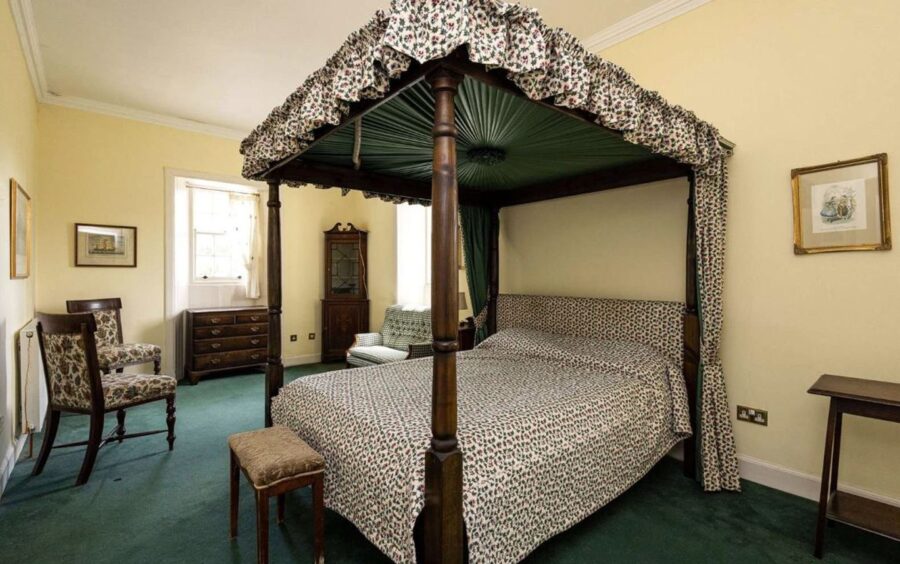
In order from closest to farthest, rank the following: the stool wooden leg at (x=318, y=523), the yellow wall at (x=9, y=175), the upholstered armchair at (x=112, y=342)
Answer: the stool wooden leg at (x=318, y=523), the yellow wall at (x=9, y=175), the upholstered armchair at (x=112, y=342)

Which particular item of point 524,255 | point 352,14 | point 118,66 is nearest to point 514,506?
point 524,255

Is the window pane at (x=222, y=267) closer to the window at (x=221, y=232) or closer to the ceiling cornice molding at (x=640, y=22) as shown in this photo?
the window at (x=221, y=232)

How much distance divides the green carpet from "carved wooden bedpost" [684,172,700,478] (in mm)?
173

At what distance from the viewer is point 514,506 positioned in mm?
1659

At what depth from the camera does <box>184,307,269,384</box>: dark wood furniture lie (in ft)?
16.1

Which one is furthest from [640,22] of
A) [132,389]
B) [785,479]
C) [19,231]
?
[19,231]

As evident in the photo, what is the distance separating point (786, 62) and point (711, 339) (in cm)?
169

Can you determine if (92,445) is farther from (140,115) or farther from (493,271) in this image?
(140,115)

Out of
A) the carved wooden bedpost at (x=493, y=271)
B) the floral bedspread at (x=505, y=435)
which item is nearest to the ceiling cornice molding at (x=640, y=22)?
the carved wooden bedpost at (x=493, y=271)

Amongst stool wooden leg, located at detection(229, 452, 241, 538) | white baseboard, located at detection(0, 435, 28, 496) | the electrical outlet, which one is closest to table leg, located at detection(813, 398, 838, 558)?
the electrical outlet

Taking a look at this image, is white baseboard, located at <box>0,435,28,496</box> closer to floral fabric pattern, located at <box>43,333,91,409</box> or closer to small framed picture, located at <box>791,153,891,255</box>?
floral fabric pattern, located at <box>43,333,91,409</box>

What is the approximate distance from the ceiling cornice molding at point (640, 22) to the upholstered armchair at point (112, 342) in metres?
5.06

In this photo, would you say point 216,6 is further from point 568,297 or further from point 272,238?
point 568,297

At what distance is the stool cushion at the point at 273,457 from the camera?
174cm
